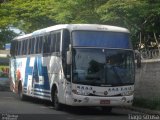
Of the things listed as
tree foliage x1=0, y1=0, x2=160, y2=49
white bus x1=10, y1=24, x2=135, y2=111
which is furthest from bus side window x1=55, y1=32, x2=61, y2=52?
tree foliage x1=0, y1=0, x2=160, y2=49

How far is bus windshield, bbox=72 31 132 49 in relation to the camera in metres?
19.6

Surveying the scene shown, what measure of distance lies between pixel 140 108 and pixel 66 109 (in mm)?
3280

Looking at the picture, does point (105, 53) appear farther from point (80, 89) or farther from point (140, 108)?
point (140, 108)

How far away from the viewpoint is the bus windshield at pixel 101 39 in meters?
19.6

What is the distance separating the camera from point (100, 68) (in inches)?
765

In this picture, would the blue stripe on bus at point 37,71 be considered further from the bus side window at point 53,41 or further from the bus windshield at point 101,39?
the bus windshield at point 101,39

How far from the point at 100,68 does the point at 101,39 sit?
1217 millimetres

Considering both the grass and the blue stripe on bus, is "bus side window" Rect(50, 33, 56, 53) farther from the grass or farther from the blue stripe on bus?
the grass

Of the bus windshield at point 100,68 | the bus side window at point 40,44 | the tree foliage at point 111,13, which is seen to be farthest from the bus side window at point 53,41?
the tree foliage at point 111,13

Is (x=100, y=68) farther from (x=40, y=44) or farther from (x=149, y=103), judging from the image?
(x=40, y=44)

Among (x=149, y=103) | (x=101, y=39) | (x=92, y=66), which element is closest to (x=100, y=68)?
(x=92, y=66)

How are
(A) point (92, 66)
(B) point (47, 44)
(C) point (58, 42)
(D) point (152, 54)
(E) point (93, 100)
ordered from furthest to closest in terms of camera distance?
(D) point (152, 54)
(B) point (47, 44)
(C) point (58, 42)
(A) point (92, 66)
(E) point (93, 100)

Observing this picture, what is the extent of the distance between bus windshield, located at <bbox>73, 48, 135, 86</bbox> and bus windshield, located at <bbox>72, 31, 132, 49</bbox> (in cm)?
24

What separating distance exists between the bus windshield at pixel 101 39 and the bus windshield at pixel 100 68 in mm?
243
